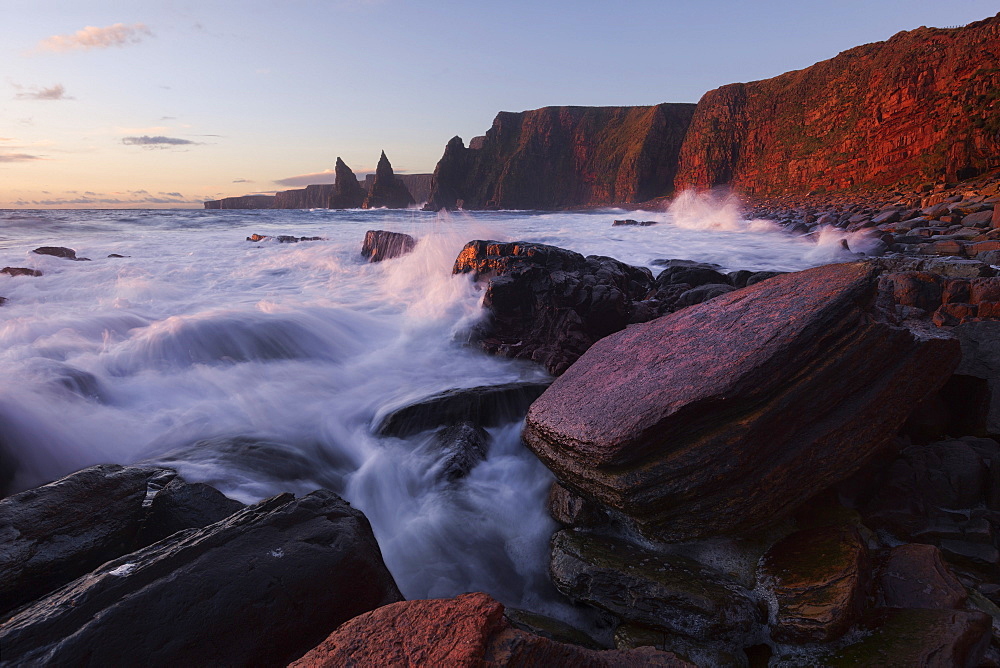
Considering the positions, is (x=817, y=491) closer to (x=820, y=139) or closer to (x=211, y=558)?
(x=211, y=558)

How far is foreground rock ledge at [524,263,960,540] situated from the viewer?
236 cm

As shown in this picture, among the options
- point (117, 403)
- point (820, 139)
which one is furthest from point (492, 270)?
point (820, 139)

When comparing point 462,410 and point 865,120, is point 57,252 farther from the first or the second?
point 865,120

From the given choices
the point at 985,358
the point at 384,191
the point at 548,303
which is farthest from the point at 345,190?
the point at 985,358

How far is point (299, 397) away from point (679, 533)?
364 cm

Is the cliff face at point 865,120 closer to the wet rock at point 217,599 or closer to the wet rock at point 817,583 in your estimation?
the wet rock at point 817,583

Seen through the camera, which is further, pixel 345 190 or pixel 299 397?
pixel 345 190

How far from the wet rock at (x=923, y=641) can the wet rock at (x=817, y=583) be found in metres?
0.08

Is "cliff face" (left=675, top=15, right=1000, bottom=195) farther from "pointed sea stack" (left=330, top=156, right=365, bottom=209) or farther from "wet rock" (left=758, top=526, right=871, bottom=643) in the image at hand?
"pointed sea stack" (left=330, top=156, right=365, bottom=209)

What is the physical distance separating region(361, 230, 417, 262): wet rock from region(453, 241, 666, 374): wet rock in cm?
420

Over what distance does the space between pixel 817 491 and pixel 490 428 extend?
2347mm

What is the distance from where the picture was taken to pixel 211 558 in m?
1.91

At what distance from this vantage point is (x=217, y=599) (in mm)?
1771

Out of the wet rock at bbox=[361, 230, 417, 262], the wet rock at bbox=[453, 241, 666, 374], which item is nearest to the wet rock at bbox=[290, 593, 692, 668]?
the wet rock at bbox=[453, 241, 666, 374]
